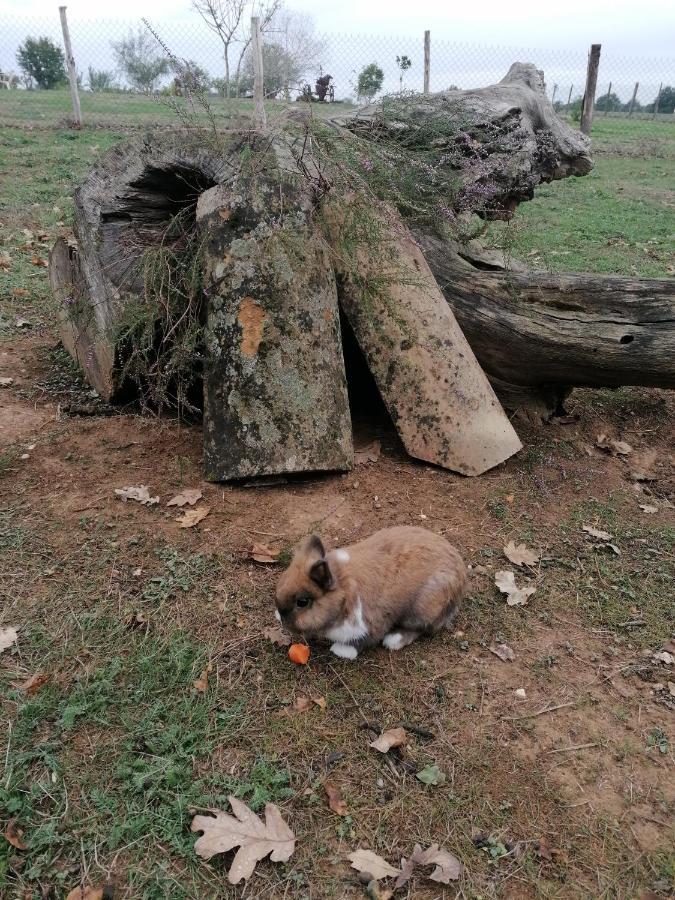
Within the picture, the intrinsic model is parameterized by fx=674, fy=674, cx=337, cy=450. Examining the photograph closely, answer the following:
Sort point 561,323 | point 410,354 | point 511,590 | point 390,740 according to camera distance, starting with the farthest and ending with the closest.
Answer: point 561,323
point 410,354
point 511,590
point 390,740

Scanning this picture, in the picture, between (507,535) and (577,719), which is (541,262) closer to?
(507,535)

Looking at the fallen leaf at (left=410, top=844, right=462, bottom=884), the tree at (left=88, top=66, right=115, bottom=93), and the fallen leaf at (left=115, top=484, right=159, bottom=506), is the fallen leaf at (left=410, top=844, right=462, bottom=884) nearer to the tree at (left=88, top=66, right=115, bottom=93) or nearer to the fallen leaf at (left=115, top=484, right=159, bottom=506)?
the fallen leaf at (left=115, top=484, right=159, bottom=506)

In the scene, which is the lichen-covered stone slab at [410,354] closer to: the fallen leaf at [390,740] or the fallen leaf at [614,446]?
the fallen leaf at [614,446]

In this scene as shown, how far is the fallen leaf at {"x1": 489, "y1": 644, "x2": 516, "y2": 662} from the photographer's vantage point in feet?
10.3

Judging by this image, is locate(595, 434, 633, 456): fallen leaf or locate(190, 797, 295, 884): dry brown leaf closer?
locate(190, 797, 295, 884): dry brown leaf

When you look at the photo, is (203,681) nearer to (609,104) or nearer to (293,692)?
(293,692)

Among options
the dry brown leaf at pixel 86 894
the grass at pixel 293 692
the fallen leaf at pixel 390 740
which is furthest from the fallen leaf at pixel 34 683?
the fallen leaf at pixel 390 740

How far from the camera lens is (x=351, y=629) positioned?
118 inches

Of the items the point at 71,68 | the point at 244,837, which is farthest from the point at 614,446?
the point at 71,68

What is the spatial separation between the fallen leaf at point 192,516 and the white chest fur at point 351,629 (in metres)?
1.11

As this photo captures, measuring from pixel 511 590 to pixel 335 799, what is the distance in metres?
1.47

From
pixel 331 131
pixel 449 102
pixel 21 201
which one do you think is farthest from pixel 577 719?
pixel 21 201

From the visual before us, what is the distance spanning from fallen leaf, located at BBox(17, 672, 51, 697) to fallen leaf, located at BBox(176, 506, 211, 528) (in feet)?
3.49

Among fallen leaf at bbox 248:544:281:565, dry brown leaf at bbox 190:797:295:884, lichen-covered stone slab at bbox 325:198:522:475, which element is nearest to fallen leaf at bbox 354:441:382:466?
lichen-covered stone slab at bbox 325:198:522:475
